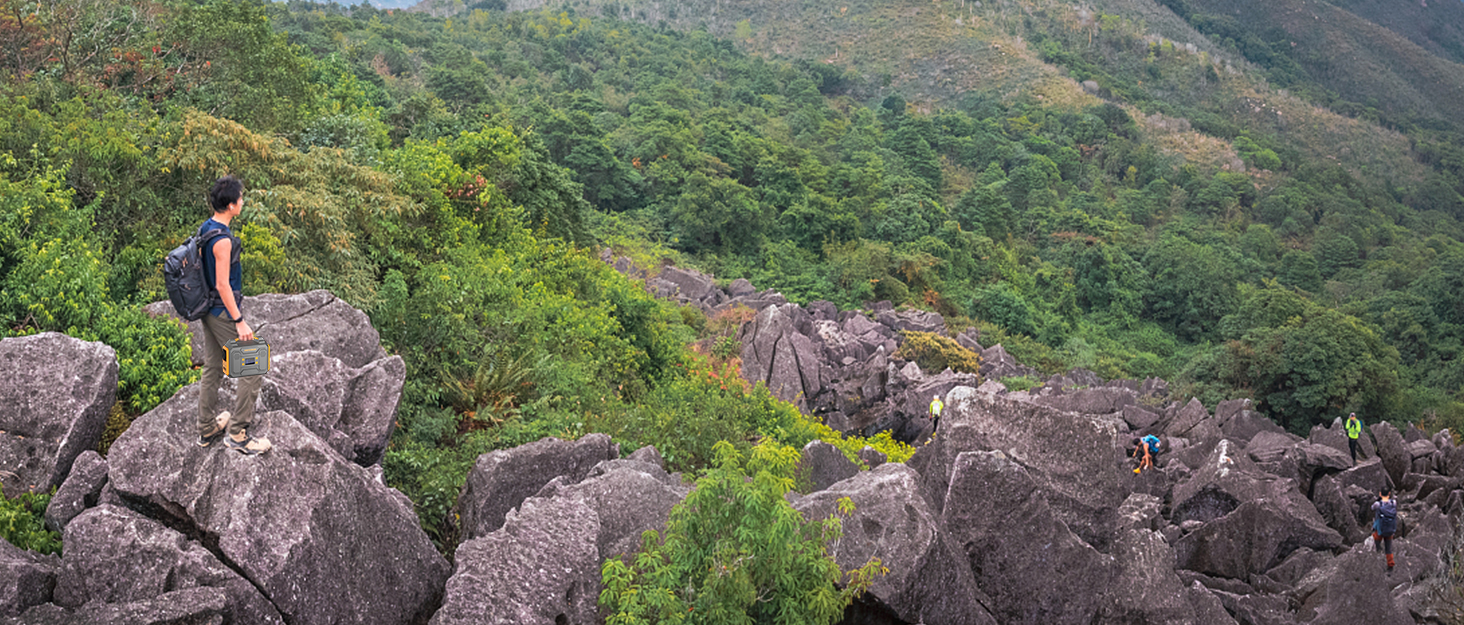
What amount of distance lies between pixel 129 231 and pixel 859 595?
10.2 m

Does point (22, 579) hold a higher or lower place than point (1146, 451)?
higher

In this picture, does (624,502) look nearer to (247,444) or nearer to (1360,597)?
(247,444)

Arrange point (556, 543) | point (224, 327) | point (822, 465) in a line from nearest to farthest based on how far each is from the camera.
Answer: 1. point (224, 327)
2. point (556, 543)
3. point (822, 465)

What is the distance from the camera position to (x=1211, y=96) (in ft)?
326

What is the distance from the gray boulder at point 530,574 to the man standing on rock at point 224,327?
157 centimetres

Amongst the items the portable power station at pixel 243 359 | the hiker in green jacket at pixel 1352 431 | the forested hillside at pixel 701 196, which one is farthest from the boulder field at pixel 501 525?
the hiker in green jacket at pixel 1352 431

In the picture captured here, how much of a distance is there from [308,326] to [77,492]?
3100 millimetres

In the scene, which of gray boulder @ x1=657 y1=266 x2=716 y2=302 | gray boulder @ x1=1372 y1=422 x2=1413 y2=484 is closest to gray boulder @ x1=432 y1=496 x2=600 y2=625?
gray boulder @ x1=1372 y1=422 x2=1413 y2=484

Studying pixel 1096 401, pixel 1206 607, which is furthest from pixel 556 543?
pixel 1096 401

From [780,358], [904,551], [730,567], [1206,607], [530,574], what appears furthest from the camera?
[780,358]

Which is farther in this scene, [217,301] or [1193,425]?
[1193,425]

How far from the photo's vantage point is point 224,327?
5738mm

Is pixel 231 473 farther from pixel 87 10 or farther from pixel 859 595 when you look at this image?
pixel 87 10

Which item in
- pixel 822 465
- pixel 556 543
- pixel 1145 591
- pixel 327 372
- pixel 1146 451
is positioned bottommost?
pixel 1146 451
